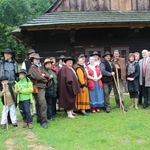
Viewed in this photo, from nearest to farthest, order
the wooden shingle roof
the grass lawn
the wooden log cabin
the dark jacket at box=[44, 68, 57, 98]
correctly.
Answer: the grass lawn, the dark jacket at box=[44, 68, 57, 98], the wooden shingle roof, the wooden log cabin

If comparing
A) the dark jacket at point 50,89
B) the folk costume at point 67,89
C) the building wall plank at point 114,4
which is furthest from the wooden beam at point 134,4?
the dark jacket at point 50,89

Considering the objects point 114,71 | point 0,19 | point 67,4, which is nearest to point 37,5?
point 0,19

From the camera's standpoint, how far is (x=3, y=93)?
252 inches

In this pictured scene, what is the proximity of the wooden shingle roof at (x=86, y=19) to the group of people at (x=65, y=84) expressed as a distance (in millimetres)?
2392

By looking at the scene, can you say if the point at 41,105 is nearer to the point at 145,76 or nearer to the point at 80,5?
the point at 145,76

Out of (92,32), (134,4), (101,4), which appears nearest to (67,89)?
(92,32)

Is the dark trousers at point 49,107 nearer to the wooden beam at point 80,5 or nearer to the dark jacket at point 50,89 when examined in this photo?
the dark jacket at point 50,89

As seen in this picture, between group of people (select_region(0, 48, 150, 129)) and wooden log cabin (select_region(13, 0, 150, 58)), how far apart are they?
124 inches

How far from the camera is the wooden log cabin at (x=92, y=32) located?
1086 centimetres

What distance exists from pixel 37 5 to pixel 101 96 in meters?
40.4

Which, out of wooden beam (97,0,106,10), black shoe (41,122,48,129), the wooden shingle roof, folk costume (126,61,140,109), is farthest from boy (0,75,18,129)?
wooden beam (97,0,106,10)

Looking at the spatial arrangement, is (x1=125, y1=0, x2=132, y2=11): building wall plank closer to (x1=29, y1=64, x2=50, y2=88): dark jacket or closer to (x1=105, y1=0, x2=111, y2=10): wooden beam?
(x1=105, y1=0, x2=111, y2=10): wooden beam

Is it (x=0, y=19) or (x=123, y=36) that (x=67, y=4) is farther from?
(x=0, y=19)

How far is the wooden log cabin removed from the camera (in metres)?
10.9
